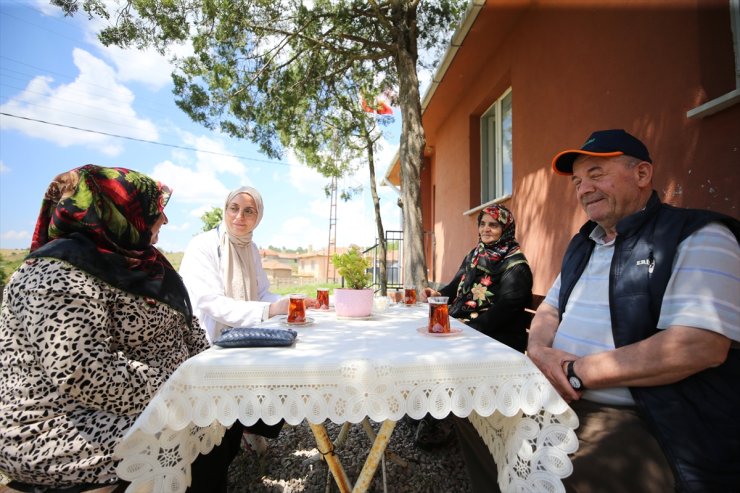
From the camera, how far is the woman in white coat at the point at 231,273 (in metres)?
2.13

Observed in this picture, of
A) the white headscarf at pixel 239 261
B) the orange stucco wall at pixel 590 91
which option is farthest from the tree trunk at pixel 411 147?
the white headscarf at pixel 239 261

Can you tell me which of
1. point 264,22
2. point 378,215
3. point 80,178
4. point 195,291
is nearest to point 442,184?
point 378,215

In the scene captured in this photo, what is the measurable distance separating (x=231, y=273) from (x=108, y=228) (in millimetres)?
1140

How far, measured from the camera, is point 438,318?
5.10 feet

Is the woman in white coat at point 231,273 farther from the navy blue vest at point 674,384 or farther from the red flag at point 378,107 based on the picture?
the red flag at point 378,107

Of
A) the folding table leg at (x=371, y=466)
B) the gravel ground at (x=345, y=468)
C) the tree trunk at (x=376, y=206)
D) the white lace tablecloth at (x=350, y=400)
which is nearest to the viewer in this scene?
the white lace tablecloth at (x=350, y=400)

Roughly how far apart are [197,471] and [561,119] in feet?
12.7

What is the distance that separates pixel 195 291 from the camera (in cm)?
231

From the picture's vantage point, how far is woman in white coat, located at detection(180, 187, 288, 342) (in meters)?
2.13

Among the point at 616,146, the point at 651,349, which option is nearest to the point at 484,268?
the point at 616,146

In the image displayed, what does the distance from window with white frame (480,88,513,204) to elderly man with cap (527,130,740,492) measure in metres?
3.85

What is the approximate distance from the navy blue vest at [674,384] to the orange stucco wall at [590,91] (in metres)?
0.76

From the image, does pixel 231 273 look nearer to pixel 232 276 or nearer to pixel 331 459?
pixel 232 276

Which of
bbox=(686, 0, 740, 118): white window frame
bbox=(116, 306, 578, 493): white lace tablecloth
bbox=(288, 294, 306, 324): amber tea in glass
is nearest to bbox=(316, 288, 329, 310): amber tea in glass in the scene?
bbox=(288, 294, 306, 324): amber tea in glass
